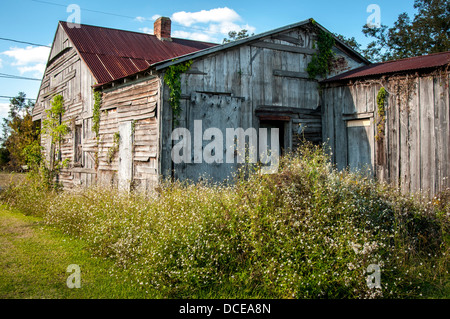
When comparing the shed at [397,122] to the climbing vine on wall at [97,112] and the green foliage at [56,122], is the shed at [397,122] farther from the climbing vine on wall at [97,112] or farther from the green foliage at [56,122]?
the green foliage at [56,122]

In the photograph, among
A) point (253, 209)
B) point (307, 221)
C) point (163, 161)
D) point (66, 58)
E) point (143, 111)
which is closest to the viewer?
point (307, 221)

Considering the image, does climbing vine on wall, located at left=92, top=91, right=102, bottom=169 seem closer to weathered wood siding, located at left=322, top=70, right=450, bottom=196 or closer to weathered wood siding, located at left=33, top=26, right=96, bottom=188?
weathered wood siding, located at left=33, top=26, right=96, bottom=188

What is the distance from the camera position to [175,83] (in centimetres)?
1031

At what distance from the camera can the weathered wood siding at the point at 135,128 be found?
34.4 ft

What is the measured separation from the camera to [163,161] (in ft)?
33.1

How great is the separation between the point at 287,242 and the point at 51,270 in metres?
4.04

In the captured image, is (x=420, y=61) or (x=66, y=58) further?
(x=66, y=58)

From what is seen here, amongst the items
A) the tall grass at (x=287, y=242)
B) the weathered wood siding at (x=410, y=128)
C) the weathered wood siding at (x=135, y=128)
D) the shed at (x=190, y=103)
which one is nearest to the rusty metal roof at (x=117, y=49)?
the shed at (x=190, y=103)

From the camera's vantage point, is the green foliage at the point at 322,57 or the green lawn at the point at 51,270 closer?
the green lawn at the point at 51,270

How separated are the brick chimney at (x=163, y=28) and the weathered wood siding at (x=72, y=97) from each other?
15.4ft

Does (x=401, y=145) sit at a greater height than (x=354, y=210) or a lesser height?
greater

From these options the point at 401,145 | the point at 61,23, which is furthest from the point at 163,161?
the point at 61,23

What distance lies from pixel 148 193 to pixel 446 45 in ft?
75.1

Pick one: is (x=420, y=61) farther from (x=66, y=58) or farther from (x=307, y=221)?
(x=66, y=58)
